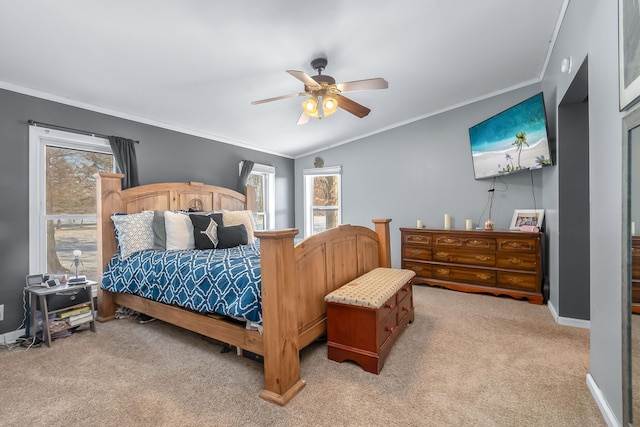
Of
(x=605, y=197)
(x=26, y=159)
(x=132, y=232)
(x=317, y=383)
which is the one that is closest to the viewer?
(x=605, y=197)

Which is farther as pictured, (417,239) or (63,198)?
(417,239)

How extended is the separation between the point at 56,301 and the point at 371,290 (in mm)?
3135

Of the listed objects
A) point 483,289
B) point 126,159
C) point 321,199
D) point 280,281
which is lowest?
point 483,289

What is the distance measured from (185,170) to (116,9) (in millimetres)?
2436

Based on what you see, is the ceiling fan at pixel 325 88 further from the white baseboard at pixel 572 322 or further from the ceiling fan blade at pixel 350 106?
the white baseboard at pixel 572 322

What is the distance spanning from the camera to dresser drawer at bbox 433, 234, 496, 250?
3.87m

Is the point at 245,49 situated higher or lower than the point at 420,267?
higher

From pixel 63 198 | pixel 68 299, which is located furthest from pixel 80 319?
pixel 63 198

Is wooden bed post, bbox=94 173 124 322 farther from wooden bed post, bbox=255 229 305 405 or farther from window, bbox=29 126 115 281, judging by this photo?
wooden bed post, bbox=255 229 305 405


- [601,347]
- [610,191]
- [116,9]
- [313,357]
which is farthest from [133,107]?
[601,347]

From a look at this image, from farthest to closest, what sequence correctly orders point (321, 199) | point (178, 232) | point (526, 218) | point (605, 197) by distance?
point (321, 199), point (526, 218), point (178, 232), point (605, 197)

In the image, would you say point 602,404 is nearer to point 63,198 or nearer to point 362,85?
point 362,85

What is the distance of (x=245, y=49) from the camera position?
2504mm

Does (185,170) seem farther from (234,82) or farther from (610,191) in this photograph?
(610,191)
